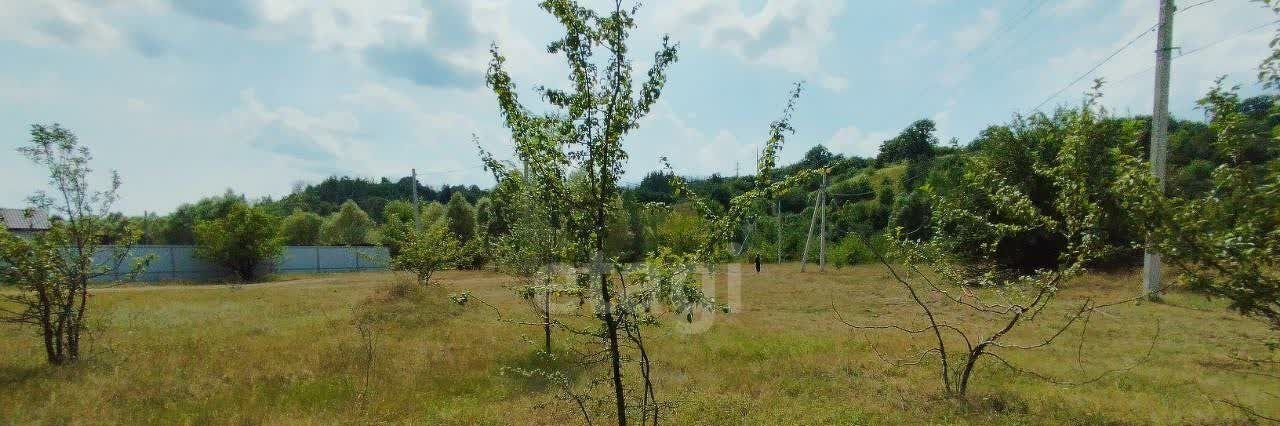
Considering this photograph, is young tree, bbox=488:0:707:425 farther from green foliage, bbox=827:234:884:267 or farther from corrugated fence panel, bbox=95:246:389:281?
green foliage, bbox=827:234:884:267

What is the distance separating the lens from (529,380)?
26.1 feet

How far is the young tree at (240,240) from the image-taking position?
28.9 m

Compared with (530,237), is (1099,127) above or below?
above

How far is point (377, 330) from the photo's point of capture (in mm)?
11383

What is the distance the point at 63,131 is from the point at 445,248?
931cm

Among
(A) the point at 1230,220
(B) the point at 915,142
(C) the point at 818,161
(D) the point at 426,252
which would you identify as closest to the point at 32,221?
(D) the point at 426,252

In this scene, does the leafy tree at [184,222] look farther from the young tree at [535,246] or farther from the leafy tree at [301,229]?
the young tree at [535,246]

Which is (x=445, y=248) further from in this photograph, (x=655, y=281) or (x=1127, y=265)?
(x=1127, y=265)

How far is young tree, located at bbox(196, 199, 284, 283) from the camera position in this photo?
28.9 metres

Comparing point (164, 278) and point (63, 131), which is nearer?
point (63, 131)

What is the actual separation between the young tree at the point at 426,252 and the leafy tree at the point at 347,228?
126ft

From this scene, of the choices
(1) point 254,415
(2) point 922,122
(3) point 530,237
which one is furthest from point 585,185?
(2) point 922,122

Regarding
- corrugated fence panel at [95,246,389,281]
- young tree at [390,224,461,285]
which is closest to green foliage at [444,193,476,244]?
corrugated fence panel at [95,246,389,281]

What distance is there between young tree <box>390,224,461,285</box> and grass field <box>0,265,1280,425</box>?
3290mm
